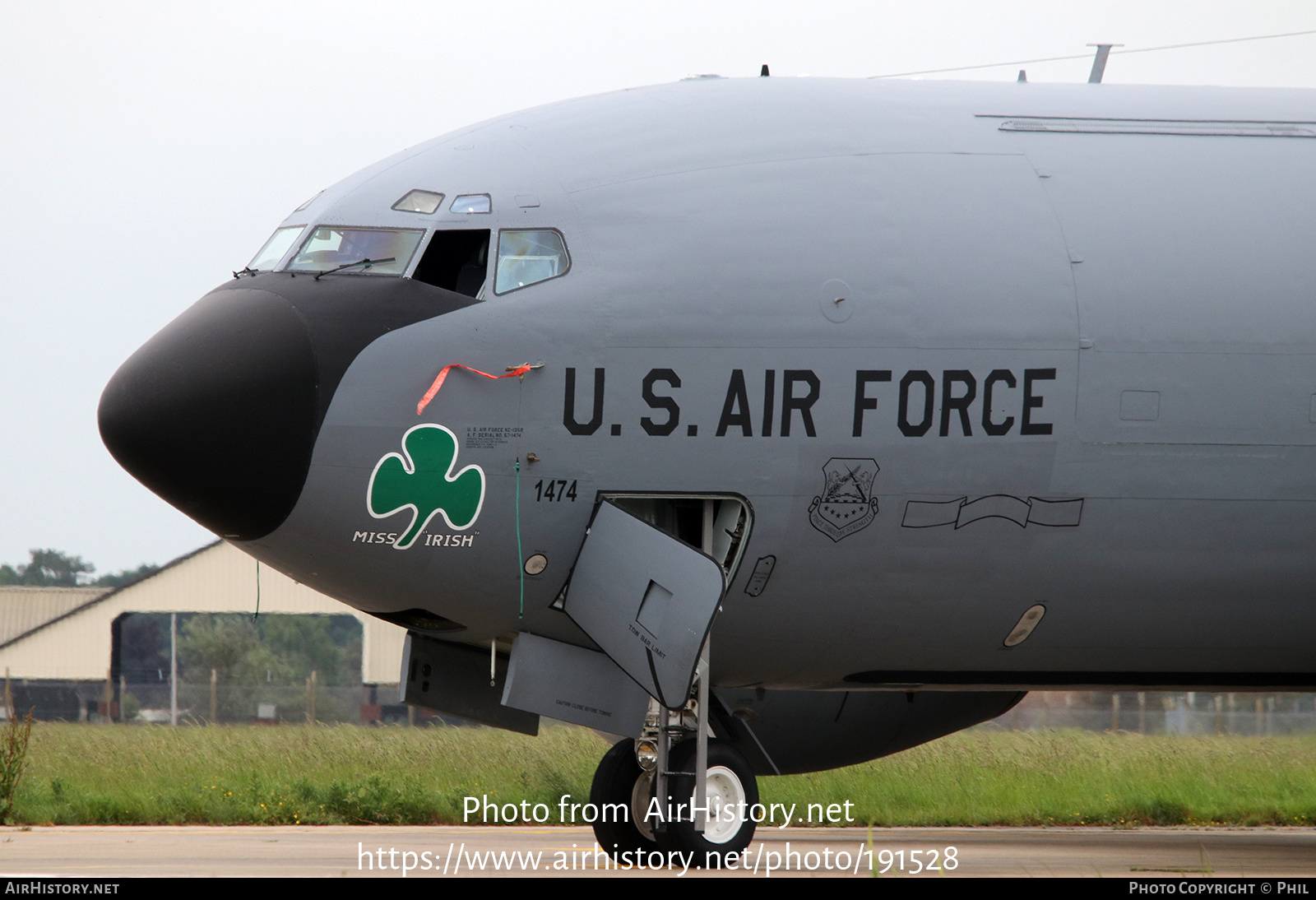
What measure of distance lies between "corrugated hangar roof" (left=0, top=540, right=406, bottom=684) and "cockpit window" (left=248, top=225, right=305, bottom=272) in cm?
4389

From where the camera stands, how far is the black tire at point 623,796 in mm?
11711

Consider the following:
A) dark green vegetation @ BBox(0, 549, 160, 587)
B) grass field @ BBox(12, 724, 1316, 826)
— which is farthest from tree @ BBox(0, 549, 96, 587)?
grass field @ BBox(12, 724, 1316, 826)

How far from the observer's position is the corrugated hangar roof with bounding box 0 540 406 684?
181 feet

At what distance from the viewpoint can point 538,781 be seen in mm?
18953

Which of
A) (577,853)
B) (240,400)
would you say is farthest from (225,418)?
(577,853)

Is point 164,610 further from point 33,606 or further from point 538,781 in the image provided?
point 538,781

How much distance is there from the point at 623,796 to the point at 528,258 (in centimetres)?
408

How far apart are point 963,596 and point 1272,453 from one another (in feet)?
7.61

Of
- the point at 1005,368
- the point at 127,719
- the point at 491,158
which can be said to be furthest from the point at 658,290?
the point at 127,719

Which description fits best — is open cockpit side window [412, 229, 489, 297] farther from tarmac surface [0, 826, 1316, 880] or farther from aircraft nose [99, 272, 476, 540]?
tarmac surface [0, 826, 1316, 880]

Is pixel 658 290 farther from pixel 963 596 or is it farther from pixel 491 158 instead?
pixel 963 596

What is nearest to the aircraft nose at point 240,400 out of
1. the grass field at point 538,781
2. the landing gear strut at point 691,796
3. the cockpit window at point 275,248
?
the cockpit window at point 275,248

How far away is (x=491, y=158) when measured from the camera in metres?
11.1

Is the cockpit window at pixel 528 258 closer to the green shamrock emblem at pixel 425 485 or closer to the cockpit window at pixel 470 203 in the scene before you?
the cockpit window at pixel 470 203
